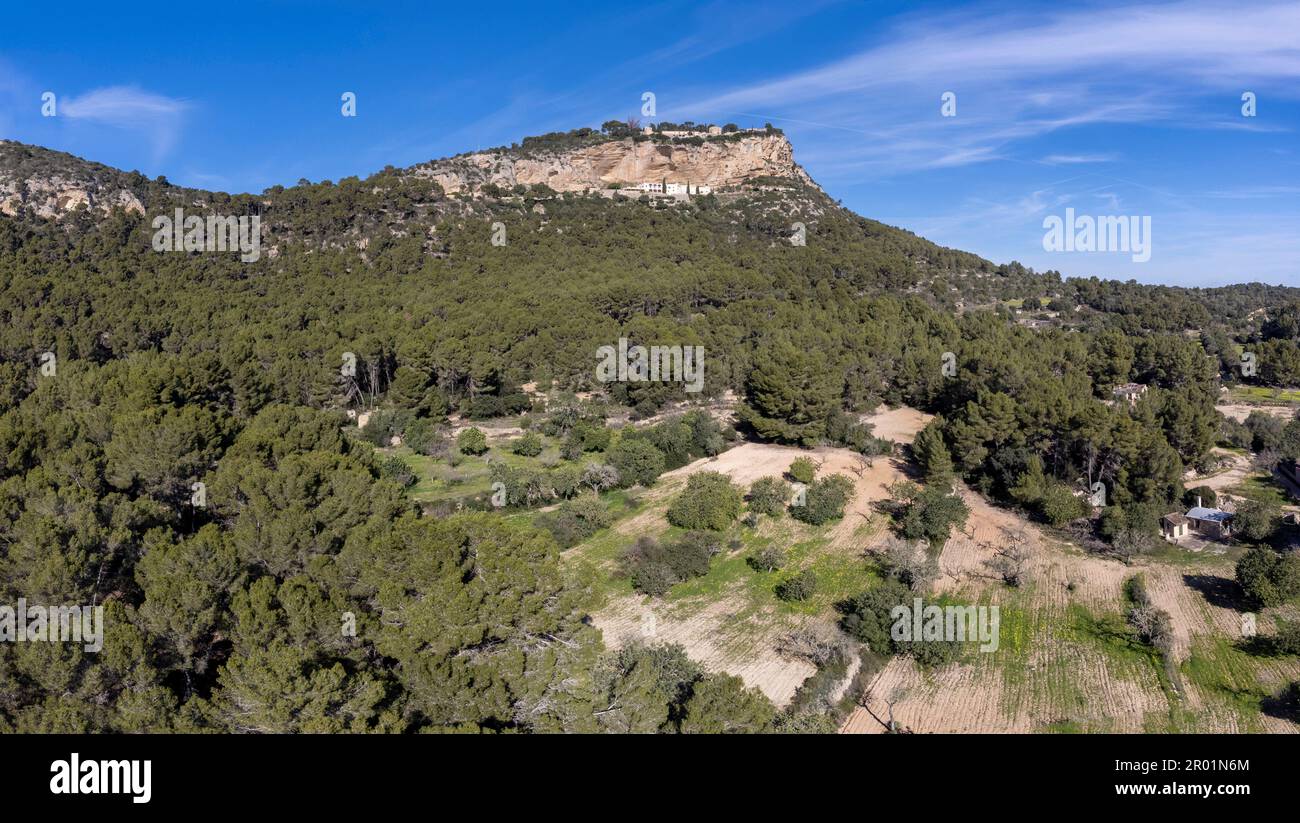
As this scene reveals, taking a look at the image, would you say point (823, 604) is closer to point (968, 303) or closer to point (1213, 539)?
point (1213, 539)

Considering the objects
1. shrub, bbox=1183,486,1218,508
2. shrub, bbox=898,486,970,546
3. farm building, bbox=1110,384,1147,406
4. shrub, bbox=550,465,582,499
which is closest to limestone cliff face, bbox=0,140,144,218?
shrub, bbox=550,465,582,499

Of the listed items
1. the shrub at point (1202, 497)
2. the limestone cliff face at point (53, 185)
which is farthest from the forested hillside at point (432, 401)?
the shrub at point (1202, 497)

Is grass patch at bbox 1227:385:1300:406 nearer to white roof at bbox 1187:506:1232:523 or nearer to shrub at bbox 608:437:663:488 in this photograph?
white roof at bbox 1187:506:1232:523

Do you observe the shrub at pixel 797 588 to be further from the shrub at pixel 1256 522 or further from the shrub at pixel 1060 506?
the shrub at pixel 1256 522

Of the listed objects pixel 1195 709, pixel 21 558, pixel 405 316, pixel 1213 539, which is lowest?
pixel 1195 709

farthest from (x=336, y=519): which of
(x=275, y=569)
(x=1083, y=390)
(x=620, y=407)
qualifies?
(x=1083, y=390)
